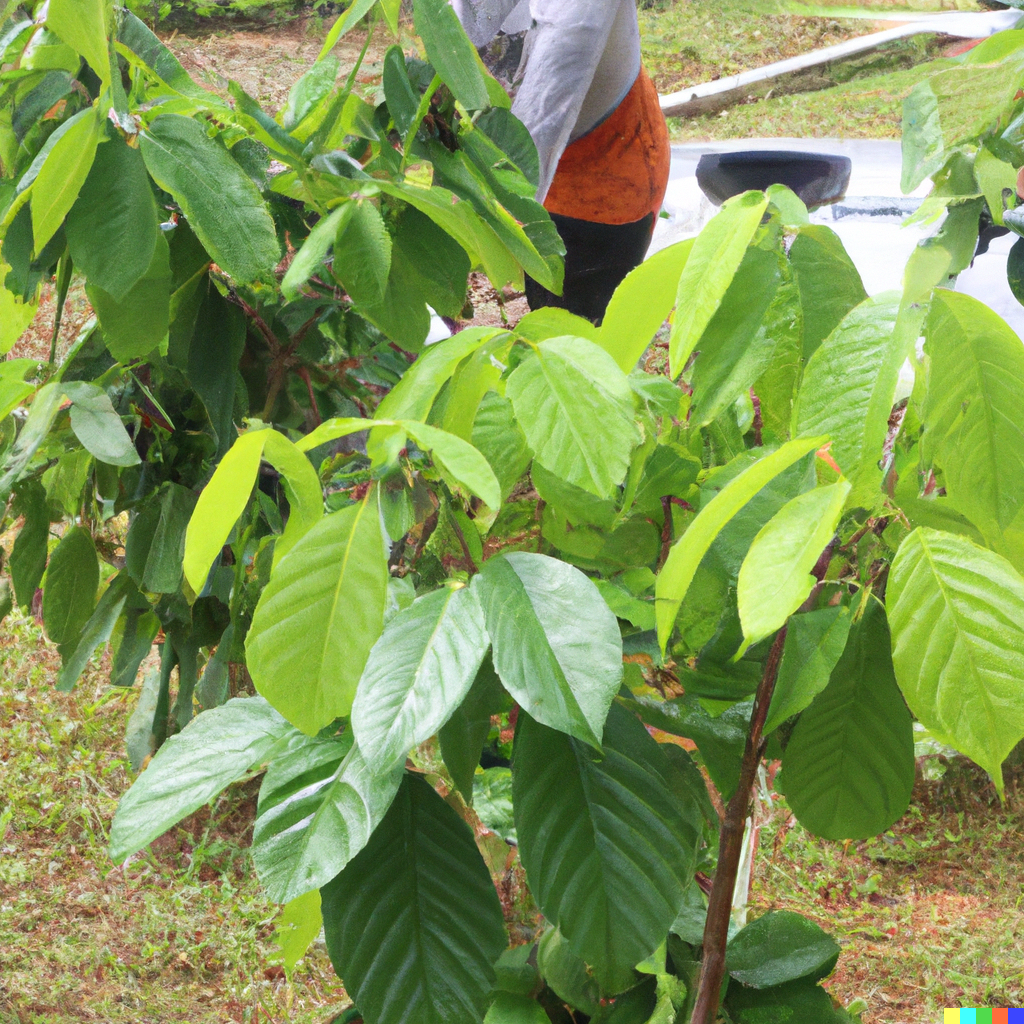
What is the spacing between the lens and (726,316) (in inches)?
9.9

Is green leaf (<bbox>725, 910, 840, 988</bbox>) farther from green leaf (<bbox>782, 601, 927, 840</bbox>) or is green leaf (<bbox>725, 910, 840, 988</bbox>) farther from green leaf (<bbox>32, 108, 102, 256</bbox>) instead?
green leaf (<bbox>32, 108, 102, 256</bbox>)

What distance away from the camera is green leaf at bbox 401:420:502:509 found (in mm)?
203

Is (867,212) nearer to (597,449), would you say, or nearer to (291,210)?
(291,210)

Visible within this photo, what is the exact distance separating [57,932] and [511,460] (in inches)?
40.1

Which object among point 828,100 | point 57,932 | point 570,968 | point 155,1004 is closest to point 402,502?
point 570,968

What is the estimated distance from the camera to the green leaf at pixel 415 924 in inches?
10.4

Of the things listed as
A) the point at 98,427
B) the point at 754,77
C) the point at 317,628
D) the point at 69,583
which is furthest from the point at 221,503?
the point at 754,77

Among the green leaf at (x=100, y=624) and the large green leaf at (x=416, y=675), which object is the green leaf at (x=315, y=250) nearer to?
the large green leaf at (x=416, y=675)

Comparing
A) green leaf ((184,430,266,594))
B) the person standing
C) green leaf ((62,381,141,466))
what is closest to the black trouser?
the person standing

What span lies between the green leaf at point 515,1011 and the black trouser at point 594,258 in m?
0.99

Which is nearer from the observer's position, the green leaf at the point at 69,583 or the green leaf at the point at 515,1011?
the green leaf at the point at 515,1011

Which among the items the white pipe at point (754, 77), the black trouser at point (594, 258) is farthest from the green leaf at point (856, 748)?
the white pipe at point (754, 77)

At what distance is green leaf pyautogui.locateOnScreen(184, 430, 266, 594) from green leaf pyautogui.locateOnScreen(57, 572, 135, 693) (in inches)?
15.8

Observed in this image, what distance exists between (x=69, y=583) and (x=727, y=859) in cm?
41
